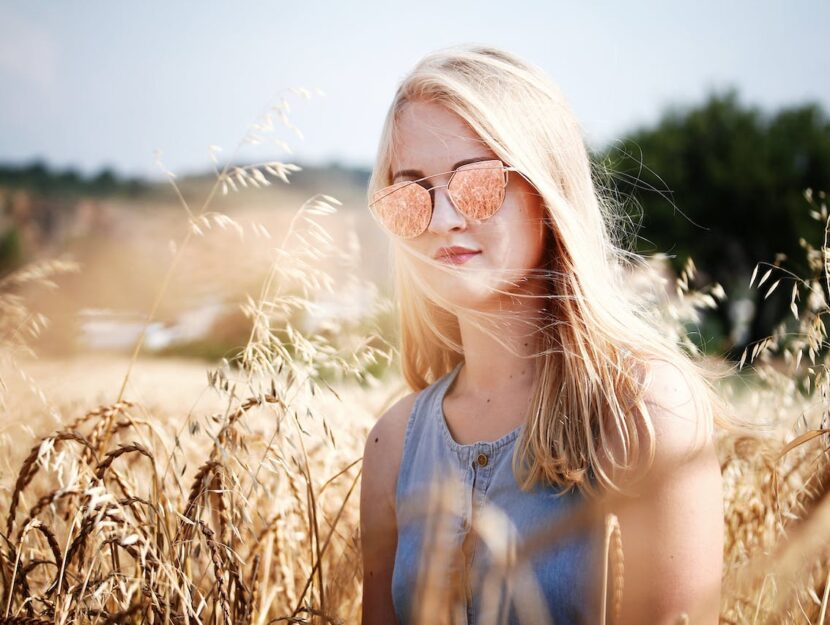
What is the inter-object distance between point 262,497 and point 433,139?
1.23 m

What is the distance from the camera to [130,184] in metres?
20.8

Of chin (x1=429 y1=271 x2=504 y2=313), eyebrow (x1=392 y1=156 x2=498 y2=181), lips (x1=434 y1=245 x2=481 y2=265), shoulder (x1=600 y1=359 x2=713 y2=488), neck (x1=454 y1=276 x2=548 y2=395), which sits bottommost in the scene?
shoulder (x1=600 y1=359 x2=713 y2=488)

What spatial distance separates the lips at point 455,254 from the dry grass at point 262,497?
0.33 metres

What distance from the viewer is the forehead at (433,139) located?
1412 millimetres

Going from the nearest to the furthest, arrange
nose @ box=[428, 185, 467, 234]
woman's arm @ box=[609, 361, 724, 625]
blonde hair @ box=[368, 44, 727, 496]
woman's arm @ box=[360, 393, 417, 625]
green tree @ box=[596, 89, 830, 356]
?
woman's arm @ box=[609, 361, 724, 625] → blonde hair @ box=[368, 44, 727, 496] → nose @ box=[428, 185, 467, 234] → woman's arm @ box=[360, 393, 417, 625] → green tree @ box=[596, 89, 830, 356]

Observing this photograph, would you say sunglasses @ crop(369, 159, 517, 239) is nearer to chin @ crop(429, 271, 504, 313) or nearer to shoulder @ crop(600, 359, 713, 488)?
chin @ crop(429, 271, 504, 313)

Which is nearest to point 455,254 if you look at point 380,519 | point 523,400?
point 523,400

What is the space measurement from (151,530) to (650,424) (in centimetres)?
100

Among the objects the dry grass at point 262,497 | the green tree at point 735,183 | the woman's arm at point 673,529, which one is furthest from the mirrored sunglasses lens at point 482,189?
the green tree at point 735,183

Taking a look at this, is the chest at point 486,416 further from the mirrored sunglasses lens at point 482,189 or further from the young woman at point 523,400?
the mirrored sunglasses lens at point 482,189

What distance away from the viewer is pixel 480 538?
1351 millimetres

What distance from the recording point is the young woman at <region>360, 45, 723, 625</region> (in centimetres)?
119

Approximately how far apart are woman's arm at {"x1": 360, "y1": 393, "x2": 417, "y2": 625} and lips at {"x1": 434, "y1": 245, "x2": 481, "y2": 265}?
46 cm

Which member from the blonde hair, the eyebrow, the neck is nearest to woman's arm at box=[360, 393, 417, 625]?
the neck
